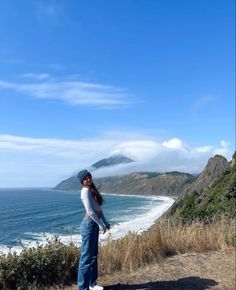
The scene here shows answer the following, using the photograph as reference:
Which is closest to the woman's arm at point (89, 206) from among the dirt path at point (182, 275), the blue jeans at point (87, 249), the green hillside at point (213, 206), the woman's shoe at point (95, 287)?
the blue jeans at point (87, 249)

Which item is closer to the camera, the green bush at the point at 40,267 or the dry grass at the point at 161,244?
the green bush at the point at 40,267

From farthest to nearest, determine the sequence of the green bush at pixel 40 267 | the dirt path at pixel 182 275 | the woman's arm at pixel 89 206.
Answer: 1. the dirt path at pixel 182 275
2. the green bush at pixel 40 267
3. the woman's arm at pixel 89 206

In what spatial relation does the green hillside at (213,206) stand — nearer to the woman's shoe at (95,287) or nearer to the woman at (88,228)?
the woman's shoe at (95,287)

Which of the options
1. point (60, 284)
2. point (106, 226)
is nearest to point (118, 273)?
point (60, 284)

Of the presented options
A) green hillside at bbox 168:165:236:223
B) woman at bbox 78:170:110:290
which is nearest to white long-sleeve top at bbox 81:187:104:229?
woman at bbox 78:170:110:290

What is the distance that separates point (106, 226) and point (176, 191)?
187 metres

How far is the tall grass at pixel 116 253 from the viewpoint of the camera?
241 inches

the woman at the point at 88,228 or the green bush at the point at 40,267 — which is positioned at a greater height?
the woman at the point at 88,228

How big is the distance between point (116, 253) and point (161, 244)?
112 centimetres

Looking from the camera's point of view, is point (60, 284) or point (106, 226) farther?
point (60, 284)

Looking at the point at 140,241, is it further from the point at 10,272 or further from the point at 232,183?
the point at 232,183

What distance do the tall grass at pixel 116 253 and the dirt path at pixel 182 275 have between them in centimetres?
25

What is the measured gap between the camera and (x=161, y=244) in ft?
26.1

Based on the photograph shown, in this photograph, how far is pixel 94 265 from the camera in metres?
5.88
